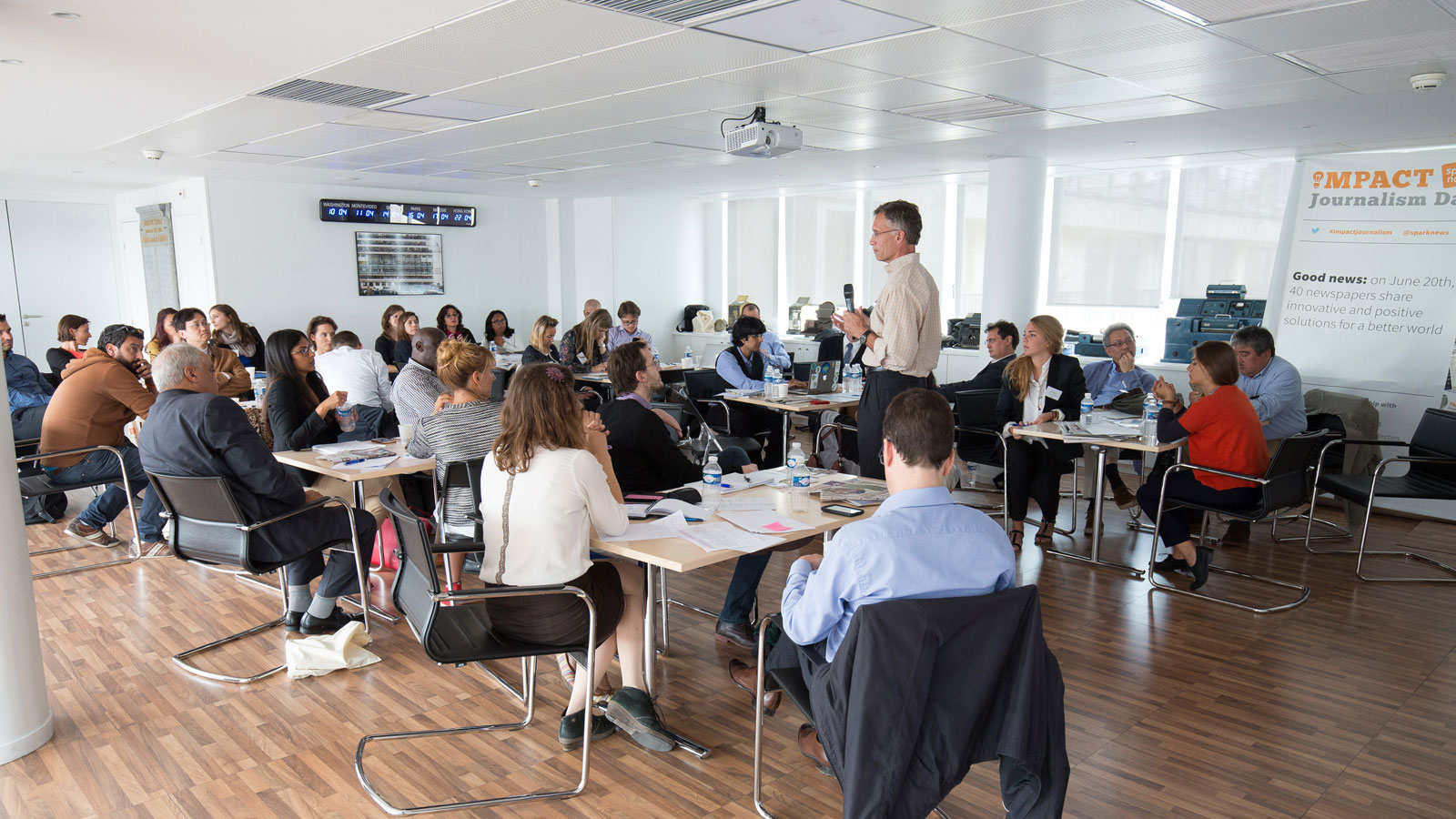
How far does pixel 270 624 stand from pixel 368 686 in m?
0.99

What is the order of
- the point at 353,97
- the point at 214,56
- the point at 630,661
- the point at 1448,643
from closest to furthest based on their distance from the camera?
the point at 630,661
the point at 1448,643
the point at 214,56
the point at 353,97

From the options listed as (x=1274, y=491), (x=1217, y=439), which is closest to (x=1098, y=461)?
(x=1217, y=439)

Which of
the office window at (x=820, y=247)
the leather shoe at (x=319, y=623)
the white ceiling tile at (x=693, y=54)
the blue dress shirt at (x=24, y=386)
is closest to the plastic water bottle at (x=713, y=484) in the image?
the leather shoe at (x=319, y=623)

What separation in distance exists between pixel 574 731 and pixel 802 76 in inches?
150

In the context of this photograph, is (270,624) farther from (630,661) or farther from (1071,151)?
(1071,151)

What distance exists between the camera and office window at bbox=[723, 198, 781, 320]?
13.7 metres

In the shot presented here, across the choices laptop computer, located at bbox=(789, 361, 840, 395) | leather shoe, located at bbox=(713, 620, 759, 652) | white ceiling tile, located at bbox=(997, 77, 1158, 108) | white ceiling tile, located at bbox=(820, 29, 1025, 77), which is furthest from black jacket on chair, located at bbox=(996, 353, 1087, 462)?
leather shoe, located at bbox=(713, 620, 759, 652)

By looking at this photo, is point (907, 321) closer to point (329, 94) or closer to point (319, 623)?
point (319, 623)

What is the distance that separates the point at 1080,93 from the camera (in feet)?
18.4

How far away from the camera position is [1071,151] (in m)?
8.37

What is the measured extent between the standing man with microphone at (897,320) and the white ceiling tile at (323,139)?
14.7ft

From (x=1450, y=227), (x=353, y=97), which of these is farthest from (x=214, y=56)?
(x=1450, y=227)

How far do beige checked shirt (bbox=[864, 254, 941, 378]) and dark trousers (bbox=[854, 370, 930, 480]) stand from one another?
0.05 m

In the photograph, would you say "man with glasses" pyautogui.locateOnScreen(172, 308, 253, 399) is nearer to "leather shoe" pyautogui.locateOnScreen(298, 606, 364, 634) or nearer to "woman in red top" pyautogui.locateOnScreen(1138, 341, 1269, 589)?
"leather shoe" pyautogui.locateOnScreen(298, 606, 364, 634)
